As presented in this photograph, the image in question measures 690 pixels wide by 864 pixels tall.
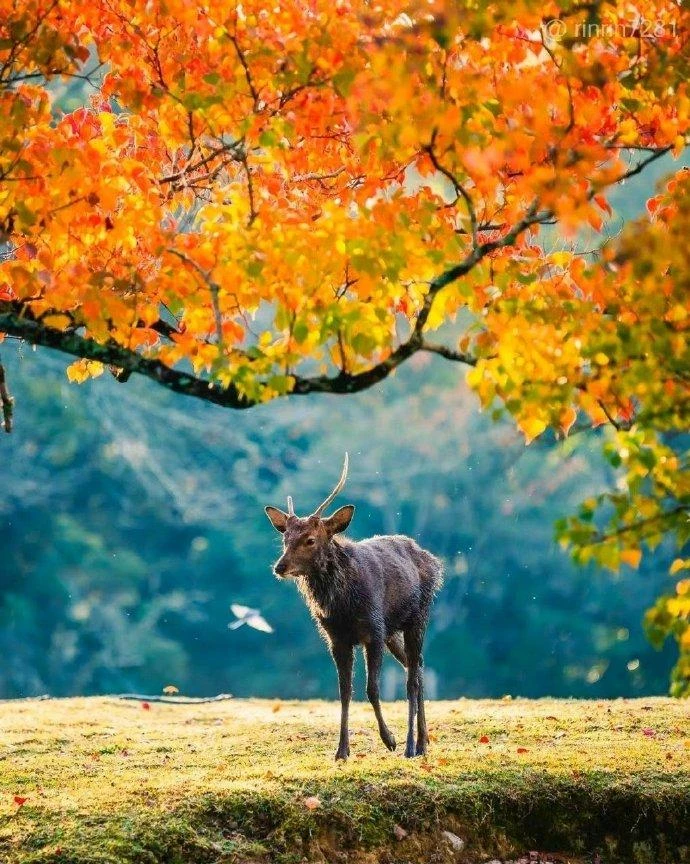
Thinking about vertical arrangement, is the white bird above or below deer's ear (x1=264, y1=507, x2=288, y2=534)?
above

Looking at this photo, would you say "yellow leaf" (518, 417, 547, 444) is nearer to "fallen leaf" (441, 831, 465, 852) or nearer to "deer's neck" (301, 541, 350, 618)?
"fallen leaf" (441, 831, 465, 852)

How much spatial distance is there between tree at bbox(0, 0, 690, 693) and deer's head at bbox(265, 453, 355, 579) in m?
1.82

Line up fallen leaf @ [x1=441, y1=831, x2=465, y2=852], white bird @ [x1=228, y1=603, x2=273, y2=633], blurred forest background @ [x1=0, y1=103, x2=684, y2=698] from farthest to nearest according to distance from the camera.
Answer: blurred forest background @ [x1=0, y1=103, x2=684, y2=698], white bird @ [x1=228, y1=603, x2=273, y2=633], fallen leaf @ [x1=441, y1=831, x2=465, y2=852]

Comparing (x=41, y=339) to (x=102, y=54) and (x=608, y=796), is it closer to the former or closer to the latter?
(x=102, y=54)

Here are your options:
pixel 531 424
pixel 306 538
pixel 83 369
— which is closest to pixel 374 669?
pixel 306 538

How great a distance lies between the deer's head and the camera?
314 inches

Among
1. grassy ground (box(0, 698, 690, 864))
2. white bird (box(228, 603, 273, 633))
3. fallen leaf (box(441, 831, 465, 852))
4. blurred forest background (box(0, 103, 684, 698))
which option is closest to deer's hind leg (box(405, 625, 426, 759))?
grassy ground (box(0, 698, 690, 864))

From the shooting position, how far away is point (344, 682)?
8281mm

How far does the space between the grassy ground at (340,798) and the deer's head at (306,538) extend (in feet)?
4.54

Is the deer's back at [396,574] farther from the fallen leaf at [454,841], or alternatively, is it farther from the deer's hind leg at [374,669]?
the fallen leaf at [454,841]

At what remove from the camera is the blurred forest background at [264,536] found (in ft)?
78.4

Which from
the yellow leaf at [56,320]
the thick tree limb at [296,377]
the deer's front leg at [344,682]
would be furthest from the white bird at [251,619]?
the yellow leaf at [56,320]

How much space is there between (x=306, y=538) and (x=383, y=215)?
3.15 metres

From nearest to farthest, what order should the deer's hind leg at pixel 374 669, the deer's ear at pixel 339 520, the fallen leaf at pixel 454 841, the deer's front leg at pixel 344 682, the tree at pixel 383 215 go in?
the tree at pixel 383 215 < the fallen leaf at pixel 454 841 < the deer's front leg at pixel 344 682 < the deer's ear at pixel 339 520 < the deer's hind leg at pixel 374 669
